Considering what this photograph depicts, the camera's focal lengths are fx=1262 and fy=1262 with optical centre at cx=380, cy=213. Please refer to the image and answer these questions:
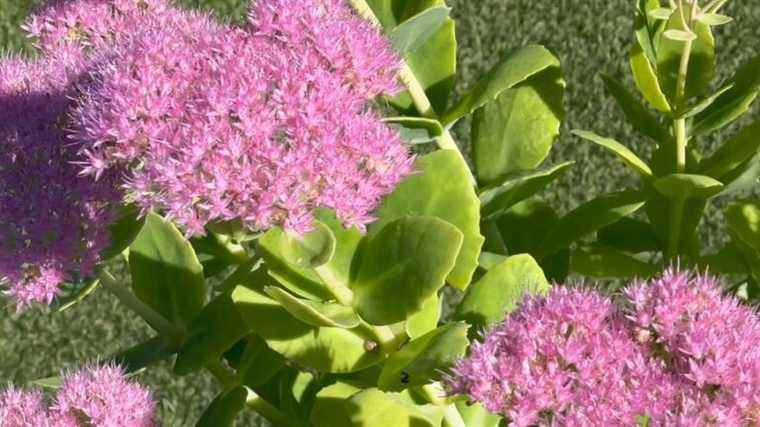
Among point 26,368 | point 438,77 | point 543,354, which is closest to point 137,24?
point 438,77

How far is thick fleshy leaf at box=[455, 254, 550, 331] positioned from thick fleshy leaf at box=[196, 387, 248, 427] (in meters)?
0.16

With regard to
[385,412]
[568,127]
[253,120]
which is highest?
[253,120]

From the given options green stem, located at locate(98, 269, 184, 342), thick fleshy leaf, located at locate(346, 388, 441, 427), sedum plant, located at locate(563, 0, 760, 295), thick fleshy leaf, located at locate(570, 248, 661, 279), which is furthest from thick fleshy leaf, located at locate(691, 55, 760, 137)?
green stem, located at locate(98, 269, 184, 342)

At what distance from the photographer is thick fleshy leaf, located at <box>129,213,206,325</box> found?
2.99ft

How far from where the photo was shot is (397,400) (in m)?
0.80

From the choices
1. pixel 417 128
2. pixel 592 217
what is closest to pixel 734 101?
pixel 592 217

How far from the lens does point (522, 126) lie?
94 centimetres

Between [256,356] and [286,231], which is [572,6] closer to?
[256,356]

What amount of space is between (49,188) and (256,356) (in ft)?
0.68

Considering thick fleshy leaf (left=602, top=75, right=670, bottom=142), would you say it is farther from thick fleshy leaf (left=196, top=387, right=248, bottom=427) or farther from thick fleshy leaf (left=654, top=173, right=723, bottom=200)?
thick fleshy leaf (left=196, top=387, right=248, bottom=427)

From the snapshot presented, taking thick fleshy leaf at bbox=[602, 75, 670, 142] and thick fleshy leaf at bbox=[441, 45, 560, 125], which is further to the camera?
thick fleshy leaf at bbox=[602, 75, 670, 142]

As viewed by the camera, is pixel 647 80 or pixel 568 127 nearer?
pixel 647 80

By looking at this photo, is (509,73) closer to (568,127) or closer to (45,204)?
(45,204)

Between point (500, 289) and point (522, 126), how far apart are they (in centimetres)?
18
